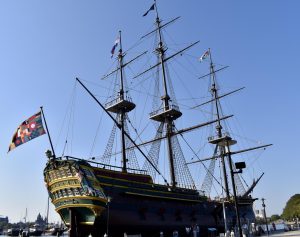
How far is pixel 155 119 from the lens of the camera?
153 ft

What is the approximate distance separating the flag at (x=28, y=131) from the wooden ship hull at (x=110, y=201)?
9.42ft

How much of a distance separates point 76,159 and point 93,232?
228 inches

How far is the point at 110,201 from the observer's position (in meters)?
25.4

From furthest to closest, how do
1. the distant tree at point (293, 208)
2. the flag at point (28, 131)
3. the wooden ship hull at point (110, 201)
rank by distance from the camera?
the distant tree at point (293, 208) → the flag at point (28, 131) → the wooden ship hull at point (110, 201)

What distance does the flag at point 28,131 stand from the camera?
25.0 meters

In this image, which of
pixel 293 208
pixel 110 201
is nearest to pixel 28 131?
pixel 110 201

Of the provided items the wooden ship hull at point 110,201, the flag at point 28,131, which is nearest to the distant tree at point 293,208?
the wooden ship hull at point 110,201

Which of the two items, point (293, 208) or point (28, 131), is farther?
point (293, 208)

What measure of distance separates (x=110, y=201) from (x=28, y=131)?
8160 millimetres

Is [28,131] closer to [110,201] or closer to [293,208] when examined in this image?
[110,201]

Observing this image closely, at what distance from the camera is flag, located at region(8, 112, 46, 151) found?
82.2 feet

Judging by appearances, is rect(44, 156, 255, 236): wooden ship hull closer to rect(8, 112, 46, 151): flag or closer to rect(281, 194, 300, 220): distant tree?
rect(8, 112, 46, 151): flag

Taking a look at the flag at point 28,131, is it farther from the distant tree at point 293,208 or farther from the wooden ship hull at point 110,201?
the distant tree at point 293,208

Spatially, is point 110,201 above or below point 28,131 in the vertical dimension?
below
